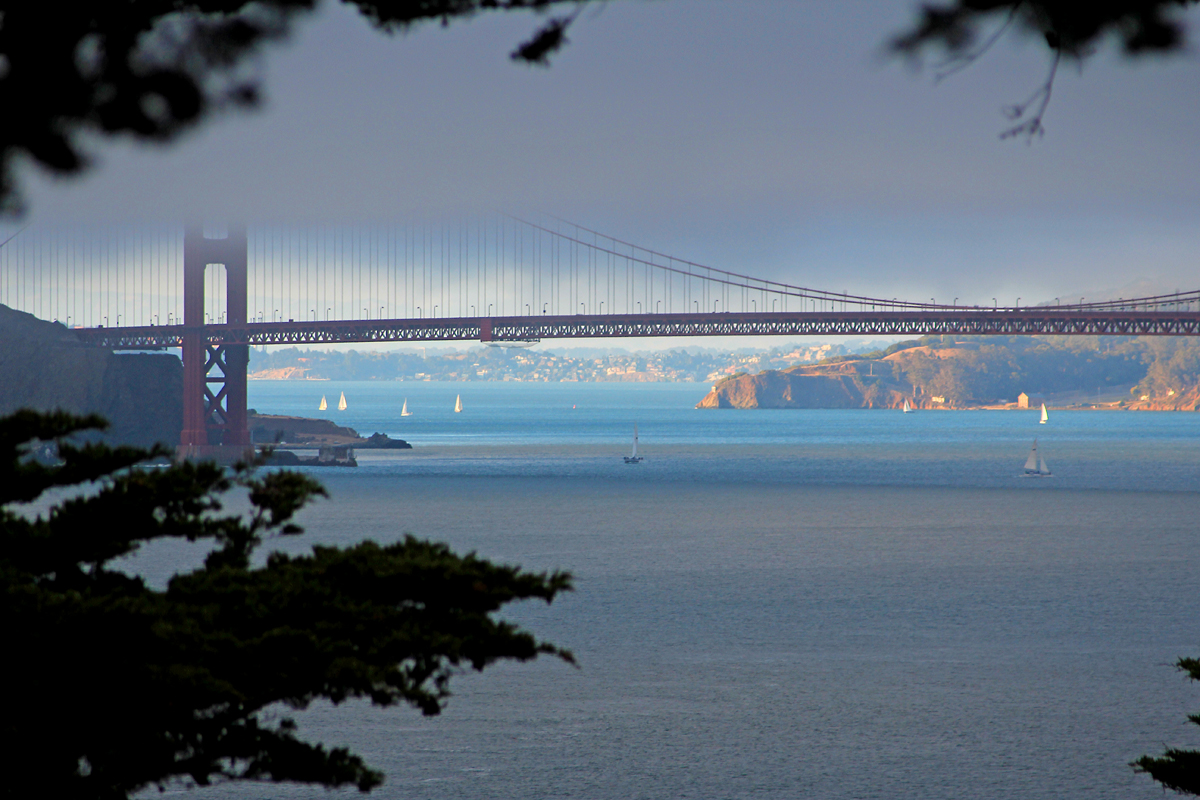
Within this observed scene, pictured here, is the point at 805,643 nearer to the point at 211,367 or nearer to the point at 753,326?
the point at 753,326

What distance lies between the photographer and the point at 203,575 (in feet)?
22.8

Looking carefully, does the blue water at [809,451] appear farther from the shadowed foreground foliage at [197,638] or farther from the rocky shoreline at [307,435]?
the shadowed foreground foliage at [197,638]

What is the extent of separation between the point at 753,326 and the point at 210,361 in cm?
3114

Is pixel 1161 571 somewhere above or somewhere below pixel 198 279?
below

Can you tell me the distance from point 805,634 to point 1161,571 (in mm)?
14657

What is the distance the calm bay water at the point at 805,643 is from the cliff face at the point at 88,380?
19604mm

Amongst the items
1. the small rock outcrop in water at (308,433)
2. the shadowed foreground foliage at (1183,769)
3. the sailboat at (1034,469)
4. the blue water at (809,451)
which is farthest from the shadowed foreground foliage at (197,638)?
the small rock outcrop in water at (308,433)

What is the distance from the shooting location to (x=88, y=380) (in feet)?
254

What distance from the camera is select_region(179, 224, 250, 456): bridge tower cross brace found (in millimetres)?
71625

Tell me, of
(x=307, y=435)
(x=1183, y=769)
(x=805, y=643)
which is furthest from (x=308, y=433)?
(x=1183, y=769)

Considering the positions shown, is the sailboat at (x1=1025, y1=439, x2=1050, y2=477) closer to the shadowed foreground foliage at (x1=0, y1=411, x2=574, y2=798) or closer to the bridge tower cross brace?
the bridge tower cross brace

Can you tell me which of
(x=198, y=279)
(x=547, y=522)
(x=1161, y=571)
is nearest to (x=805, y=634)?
(x=1161, y=571)

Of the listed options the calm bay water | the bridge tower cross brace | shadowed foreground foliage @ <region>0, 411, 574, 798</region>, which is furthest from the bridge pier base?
shadowed foreground foliage @ <region>0, 411, 574, 798</region>

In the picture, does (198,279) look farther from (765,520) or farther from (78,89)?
(78,89)
